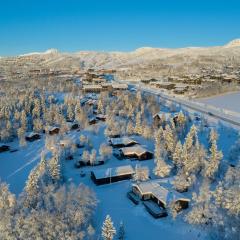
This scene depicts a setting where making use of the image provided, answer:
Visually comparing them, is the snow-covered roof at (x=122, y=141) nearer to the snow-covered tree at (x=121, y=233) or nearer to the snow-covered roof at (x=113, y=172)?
the snow-covered roof at (x=113, y=172)

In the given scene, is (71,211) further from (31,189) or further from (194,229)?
(194,229)

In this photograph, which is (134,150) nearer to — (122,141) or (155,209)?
(122,141)

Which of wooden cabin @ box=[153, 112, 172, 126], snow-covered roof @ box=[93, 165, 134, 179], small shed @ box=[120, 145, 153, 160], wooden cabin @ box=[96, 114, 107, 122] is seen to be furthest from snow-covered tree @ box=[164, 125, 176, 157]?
wooden cabin @ box=[96, 114, 107, 122]

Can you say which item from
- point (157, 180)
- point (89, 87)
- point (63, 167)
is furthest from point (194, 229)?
point (89, 87)

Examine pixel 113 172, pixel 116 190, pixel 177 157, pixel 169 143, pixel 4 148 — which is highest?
pixel 169 143

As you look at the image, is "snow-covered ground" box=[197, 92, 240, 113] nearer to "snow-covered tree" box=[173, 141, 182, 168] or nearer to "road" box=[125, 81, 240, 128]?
"road" box=[125, 81, 240, 128]

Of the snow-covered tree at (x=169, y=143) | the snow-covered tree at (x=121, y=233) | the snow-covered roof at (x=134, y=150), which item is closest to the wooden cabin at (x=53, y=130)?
the snow-covered roof at (x=134, y=150)

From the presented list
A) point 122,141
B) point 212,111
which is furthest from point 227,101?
point 122,141
